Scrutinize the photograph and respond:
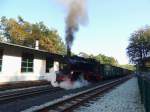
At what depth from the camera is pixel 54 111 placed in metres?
10.4

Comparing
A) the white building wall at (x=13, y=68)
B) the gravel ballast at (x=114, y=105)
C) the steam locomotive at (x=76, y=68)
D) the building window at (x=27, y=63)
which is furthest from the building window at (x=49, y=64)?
the gravel ballast at (x=114, y=105)

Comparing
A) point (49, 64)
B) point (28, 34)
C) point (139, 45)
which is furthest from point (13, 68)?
point (139, 45)

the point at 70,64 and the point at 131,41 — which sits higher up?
the point at 131,41

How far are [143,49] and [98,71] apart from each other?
38.2 m

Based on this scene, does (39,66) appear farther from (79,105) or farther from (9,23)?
(9,23)

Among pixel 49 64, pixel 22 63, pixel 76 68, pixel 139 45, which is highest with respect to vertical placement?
pixel 139 45

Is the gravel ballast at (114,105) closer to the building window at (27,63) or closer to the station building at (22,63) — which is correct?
the station building at (22,63)

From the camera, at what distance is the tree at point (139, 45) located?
67.1 m

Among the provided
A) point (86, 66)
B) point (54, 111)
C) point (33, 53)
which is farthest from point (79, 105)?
point (33, 53)

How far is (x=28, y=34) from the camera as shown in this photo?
2638 inches

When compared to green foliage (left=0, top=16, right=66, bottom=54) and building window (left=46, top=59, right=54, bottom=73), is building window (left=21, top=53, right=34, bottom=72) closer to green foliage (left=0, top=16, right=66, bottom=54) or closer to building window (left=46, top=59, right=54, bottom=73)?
building window (left=46, top=59, right=54, bottom=73)

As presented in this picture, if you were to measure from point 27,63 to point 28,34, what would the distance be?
40.4 m

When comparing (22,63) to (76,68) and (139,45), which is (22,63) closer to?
(76,68)

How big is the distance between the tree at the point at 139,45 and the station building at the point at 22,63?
38881 millimetres
